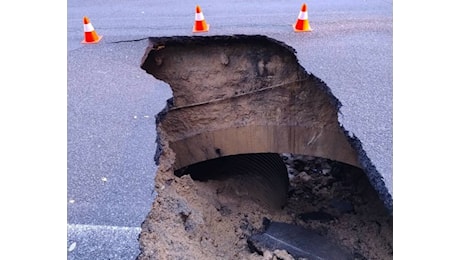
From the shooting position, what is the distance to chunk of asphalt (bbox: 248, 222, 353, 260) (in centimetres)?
283

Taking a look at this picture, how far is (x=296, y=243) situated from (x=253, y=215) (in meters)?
0.54

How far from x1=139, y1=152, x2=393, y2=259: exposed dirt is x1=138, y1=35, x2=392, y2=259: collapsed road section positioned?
0.02 m

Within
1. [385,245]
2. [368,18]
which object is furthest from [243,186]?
[368,18]

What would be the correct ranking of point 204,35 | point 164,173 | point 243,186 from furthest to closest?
1. point 243,186
2. point 204,35
3. point 164,173

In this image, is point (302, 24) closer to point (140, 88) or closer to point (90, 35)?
point (140, 88)

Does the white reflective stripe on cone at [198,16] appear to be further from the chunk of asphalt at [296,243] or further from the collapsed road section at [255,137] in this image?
the chunk of asphalt at [296,243]

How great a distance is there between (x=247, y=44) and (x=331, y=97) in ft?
4.38

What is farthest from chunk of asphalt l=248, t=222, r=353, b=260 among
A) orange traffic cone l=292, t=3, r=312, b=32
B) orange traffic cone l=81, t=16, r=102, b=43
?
orange traffic cone l=81, t=16, r=102, b=43

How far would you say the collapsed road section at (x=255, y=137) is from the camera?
129 inches

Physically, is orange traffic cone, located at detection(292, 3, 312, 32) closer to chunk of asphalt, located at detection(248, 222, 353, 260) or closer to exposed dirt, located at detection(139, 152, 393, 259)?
exposed dirt, located at detection(139, 152, 393, 259)

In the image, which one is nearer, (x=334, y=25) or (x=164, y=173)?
(x=164, y=173)

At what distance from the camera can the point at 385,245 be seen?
3080mm

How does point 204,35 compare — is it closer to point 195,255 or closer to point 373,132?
point 373,132

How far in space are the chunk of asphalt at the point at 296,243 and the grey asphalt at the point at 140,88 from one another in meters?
1.02
